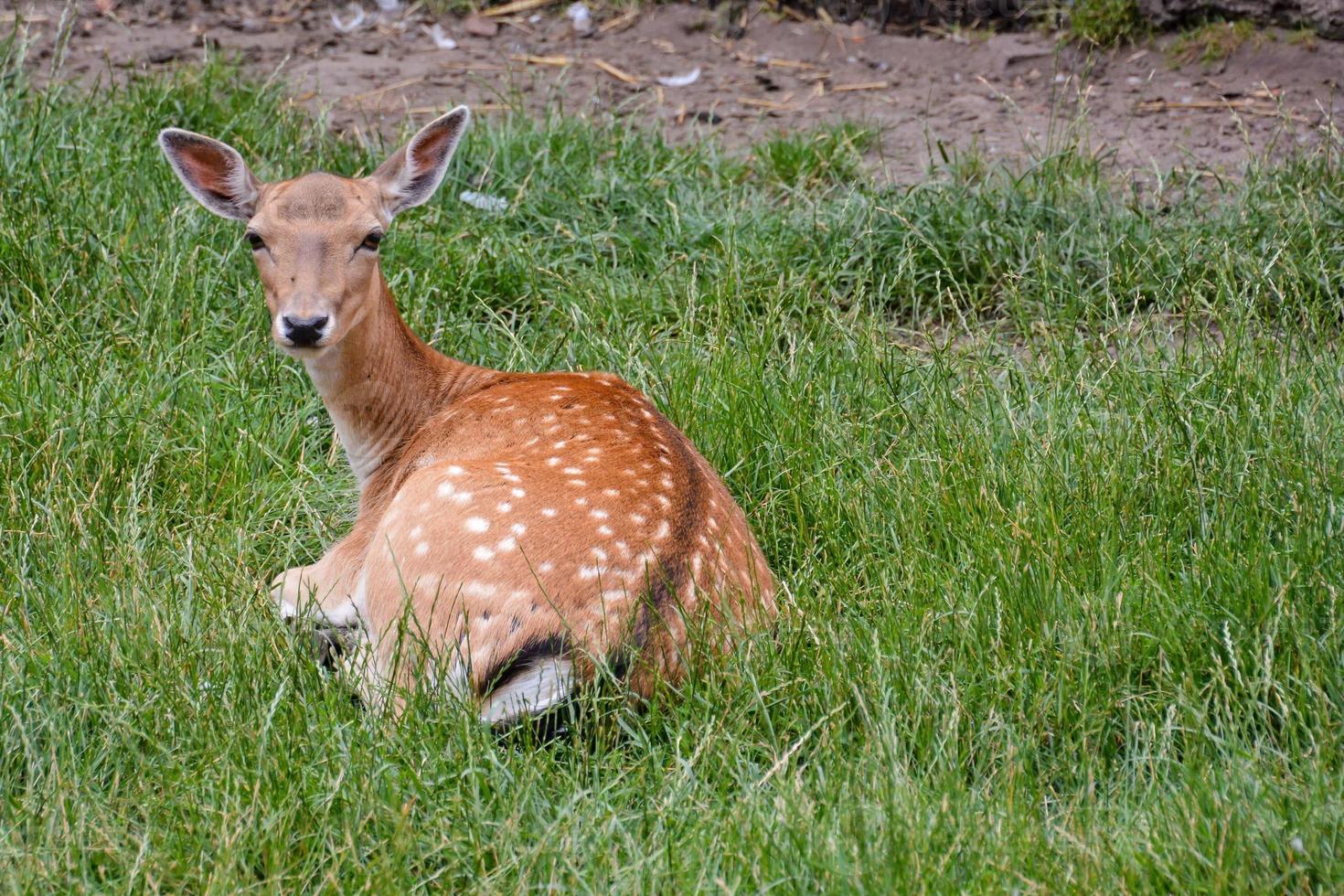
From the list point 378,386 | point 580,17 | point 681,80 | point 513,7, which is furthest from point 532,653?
point 513,7

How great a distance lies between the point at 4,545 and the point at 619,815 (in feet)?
6.65

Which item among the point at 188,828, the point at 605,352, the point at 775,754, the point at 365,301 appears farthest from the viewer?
the point at 605,352

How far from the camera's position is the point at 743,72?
24.3ft

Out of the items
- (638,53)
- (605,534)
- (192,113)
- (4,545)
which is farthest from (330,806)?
(638,53)

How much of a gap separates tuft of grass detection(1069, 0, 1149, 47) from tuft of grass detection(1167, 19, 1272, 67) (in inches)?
7.9

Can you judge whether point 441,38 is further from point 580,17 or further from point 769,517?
point 769,517

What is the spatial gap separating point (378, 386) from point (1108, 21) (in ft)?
13.8

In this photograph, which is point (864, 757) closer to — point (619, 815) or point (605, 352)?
point (619, 815)

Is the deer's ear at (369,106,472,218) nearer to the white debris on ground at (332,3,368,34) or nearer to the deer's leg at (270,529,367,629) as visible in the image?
the deer's leg at (270,529,367,629)

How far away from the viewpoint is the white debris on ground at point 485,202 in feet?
19.5

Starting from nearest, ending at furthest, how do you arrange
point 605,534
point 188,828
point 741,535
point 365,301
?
point 188,828, point 605,534, point 741,535, point 365,301

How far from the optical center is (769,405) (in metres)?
4.72

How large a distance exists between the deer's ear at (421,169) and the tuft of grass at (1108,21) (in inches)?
140

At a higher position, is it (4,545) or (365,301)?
(365,301)
